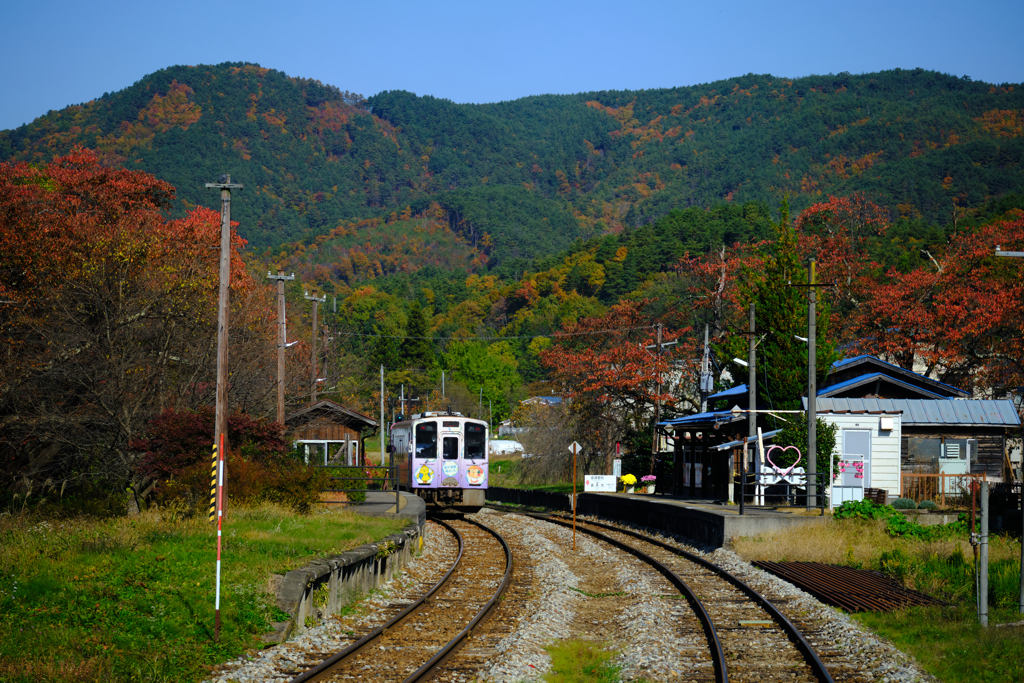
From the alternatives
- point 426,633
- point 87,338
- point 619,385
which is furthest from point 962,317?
point 426,633

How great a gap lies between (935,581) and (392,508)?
Result: 43.9 feet

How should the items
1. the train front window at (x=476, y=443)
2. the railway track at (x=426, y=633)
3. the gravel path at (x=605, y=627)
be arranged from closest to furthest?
the railway track at (x=426, y=633), the gravel path at (x=605, y=627), the train front window at (x=476, y=443)

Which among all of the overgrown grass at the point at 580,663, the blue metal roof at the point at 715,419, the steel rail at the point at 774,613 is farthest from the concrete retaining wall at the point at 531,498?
the overgrown grass at the point at 580,663

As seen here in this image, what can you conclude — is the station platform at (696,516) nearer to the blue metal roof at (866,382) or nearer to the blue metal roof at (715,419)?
the blue metal roof at (715,419)

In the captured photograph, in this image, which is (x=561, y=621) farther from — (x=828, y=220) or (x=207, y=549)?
(x=828, y=220)

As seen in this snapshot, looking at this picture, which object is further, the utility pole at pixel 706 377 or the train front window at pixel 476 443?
the utility pole at pixel 706 377

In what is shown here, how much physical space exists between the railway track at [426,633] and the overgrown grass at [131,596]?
115cm

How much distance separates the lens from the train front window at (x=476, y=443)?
31516 mm

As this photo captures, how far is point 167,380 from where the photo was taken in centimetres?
2844

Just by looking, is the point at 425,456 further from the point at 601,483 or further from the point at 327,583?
the point at 327,583

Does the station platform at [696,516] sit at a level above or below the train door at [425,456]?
below

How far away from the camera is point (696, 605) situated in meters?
14.2

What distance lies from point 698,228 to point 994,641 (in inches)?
3212

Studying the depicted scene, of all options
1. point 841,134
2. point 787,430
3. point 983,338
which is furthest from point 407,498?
point 841,134
